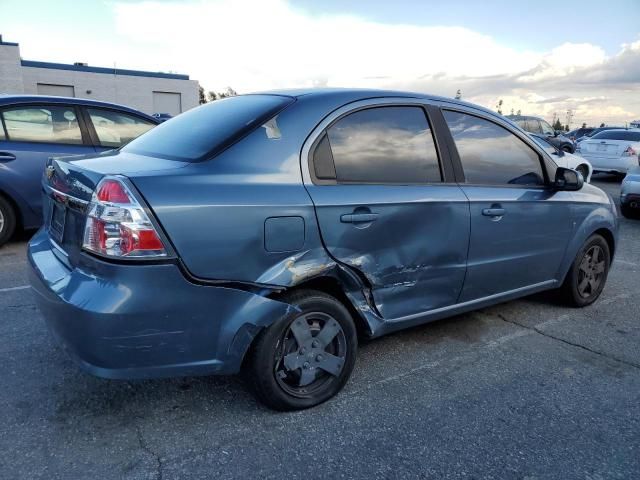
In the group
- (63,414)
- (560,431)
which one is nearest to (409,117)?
(560,431)

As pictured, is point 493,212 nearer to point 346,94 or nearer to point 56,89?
point 346,94

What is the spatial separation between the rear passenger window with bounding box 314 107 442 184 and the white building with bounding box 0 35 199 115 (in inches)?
1286

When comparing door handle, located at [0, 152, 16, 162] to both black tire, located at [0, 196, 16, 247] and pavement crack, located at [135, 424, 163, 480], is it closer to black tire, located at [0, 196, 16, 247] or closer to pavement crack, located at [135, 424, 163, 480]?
black tire, located at [0, 196, 16, 247]

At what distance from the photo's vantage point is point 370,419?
272 centimetres

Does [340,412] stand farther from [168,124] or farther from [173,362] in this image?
[168,124]

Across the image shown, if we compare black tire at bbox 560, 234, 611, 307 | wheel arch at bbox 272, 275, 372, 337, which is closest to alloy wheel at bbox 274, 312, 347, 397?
wheel arch at bbox 272, 275, 372, 337

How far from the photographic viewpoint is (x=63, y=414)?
2646mm

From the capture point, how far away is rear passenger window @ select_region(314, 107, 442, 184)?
110 inches

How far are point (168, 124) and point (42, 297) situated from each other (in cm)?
132

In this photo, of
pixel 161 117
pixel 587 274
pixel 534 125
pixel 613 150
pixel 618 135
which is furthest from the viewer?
pixel 161 117

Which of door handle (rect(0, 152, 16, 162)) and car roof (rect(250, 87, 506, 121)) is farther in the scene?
door handle (rect(0, 152, 16, 162))

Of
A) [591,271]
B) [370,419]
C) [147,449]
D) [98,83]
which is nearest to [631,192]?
[591,271]

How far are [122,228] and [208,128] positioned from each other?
860 mm

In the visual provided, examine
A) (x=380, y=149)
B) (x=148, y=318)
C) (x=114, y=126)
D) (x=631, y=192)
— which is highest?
(x=380, y=149)
